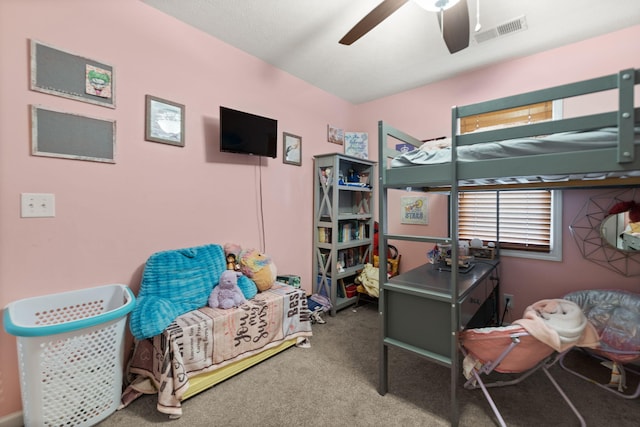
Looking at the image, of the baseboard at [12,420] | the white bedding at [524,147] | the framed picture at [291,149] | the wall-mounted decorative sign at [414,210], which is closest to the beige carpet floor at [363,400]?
the baseboard at [12,420]

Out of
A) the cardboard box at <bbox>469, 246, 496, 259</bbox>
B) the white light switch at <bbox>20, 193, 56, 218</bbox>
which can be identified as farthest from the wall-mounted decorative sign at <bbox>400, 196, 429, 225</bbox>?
the white light switch at <bbox>20, 193, 56, 218</bbox>

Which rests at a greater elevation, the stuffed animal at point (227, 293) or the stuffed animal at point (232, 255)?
the stuffed animal at point (232, 255)

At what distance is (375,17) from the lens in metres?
1.52

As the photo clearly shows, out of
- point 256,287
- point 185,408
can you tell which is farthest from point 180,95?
point 185,408

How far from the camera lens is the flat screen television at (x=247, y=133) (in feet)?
7.45

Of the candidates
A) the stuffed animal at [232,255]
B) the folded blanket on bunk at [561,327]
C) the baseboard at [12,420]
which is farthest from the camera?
the stuffed animal at [232,255]

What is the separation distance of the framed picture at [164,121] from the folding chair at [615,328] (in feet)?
10.3

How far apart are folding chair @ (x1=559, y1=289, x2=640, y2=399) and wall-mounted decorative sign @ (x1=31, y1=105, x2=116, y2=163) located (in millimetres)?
3317

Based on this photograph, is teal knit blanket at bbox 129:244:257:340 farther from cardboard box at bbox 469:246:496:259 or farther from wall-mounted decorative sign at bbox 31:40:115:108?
cardboard box at bbox 469:246:496:259

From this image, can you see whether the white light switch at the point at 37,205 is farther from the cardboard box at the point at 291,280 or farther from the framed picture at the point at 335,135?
the framed picture at the point at 335,135

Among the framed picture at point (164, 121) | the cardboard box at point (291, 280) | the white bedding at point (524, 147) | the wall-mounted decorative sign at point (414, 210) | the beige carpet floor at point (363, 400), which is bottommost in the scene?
the beige carpet floor at point (363, 400)

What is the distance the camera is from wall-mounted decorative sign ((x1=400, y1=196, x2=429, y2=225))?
3.19 m

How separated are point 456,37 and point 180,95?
2.01m

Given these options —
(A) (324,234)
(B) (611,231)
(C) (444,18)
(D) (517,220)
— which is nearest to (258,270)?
(A) (324,234)
